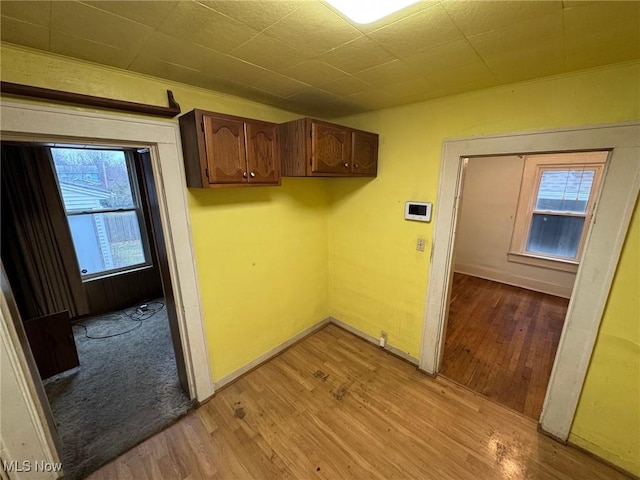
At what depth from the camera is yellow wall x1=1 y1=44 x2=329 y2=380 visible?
137cm

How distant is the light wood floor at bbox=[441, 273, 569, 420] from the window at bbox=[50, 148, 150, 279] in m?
4.42

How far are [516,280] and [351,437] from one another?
4014 mm

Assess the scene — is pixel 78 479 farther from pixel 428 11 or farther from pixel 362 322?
pixel 428 11

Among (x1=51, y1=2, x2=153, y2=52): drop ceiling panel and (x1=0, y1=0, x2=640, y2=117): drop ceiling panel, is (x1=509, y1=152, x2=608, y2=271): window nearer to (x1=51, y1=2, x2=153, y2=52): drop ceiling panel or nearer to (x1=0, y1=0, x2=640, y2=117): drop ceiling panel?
(x1=0, y1=0, x2=640, y2=117): drop ceiling panel

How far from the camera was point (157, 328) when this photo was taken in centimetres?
324

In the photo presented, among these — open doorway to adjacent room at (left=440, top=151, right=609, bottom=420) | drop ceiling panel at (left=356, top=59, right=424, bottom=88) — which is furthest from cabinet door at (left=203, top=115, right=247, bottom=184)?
open doorway to adjacent room at (left=440, top=151, right=609, bottom=420)

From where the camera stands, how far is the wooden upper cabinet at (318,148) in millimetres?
1914

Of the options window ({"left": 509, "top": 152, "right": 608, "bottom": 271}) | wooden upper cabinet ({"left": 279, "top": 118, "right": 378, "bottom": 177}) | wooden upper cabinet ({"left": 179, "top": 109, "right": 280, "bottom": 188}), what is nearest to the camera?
wooden upper cabinet ({"left": 179, "top": 109, "right": 280, "bottom": 188})

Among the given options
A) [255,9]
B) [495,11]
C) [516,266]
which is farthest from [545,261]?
[255,9]

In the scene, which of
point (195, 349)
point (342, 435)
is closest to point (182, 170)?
point (195, 349)

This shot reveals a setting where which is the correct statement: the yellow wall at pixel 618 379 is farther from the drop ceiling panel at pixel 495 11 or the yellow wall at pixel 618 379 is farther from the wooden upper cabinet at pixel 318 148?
the wooden upper cabinet at pixel 318 148

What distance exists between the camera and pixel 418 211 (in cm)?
225

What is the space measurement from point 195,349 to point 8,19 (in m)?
2.03

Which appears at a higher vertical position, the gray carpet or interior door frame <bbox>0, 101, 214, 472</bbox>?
interior door frame <bbox>0, 101, 214, 472</bbox>
